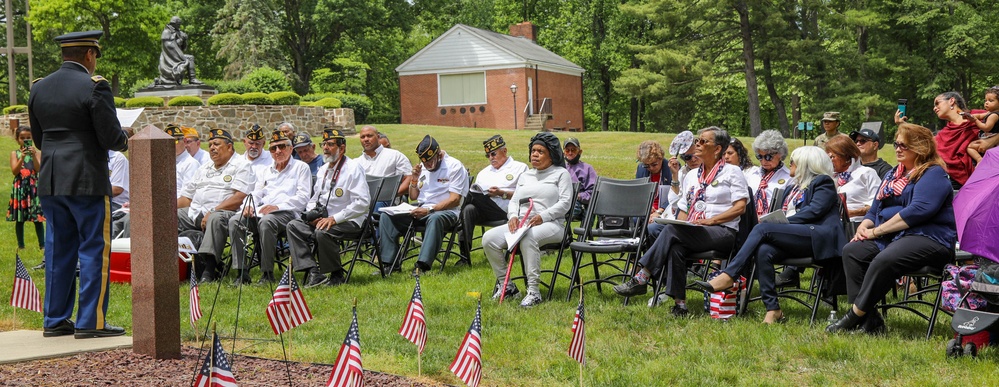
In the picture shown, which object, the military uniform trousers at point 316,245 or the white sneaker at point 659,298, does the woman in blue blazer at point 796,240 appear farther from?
the military uniform trousers at point 316,245

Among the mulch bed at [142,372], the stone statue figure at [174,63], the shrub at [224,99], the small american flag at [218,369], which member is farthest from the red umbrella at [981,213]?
the stone statue figure at [174,63]

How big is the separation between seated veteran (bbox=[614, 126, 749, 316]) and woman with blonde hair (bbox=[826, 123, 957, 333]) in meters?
1.02

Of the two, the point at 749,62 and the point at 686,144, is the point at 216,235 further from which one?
the point at 749,62

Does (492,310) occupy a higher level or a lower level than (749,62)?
lower

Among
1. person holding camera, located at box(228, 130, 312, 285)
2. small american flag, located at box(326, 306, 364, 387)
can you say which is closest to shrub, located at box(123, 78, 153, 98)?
person holding camera, located at box(228, 130, 312, 285)

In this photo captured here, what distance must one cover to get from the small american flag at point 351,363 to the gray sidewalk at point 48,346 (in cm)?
254

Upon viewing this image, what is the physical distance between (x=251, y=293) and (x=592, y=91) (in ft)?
144

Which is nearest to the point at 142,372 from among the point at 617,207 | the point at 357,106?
the point at 617,207

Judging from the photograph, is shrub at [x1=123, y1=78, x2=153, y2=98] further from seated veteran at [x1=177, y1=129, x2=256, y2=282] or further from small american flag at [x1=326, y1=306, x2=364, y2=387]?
small american flag at [x1=326, y1=306, x2=364, y2=387]

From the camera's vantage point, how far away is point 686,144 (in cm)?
916

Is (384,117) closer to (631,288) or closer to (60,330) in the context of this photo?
(631,288)

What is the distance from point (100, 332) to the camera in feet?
20.6

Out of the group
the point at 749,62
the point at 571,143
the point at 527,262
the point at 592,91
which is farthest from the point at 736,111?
the point at 527,262

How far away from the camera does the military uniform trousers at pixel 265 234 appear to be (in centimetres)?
929
